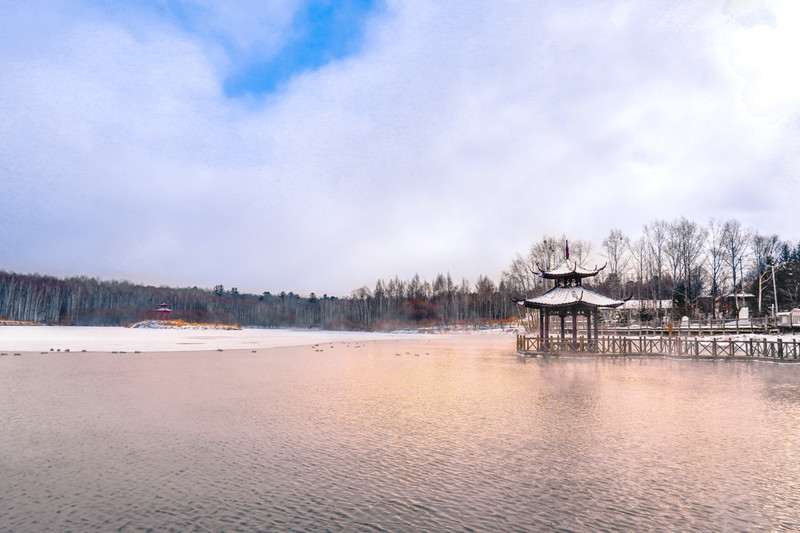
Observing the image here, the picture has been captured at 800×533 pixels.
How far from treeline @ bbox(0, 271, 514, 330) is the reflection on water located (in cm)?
9551

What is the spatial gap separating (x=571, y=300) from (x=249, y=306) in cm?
14612

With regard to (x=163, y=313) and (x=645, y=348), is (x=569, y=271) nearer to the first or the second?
(x=645, y=348)

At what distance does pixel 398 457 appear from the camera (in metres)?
9.16

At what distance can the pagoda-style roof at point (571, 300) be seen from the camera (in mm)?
34406

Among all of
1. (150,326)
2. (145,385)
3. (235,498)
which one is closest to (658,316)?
(145,385)

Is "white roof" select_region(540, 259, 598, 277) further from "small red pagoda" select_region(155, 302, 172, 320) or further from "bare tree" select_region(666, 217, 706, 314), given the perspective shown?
"small red pagoda" select_region(155, 302, 172, 320)

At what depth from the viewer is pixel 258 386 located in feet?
61.4

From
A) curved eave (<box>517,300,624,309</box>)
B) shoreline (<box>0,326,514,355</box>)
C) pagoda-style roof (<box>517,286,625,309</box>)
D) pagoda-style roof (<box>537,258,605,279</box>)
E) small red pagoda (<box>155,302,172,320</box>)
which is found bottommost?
shoreline (<box>0,326,514,355</box>)

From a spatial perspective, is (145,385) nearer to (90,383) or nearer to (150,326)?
(90,383)

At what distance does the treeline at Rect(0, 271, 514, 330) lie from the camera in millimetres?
115250

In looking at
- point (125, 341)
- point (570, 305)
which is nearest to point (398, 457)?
point (570, 305)

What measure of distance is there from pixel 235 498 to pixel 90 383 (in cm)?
1583

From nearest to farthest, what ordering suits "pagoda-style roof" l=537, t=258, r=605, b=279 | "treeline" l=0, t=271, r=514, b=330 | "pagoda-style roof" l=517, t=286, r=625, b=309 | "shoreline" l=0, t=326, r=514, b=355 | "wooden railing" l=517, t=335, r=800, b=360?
"wooden railing" l=517, t=335, r=800, b=360, "pagoda-style roof" l=517, t=286, r=625, b=309, "pagoda-style roof" l=537, t=258, r=605, b=279, "shoreline" l=0, t=326, r=514, b=355, "treeline" l=0, t=271, r=514, b=330

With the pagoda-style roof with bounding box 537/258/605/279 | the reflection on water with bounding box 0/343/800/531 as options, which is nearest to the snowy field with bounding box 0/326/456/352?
the reflection on water with bounding box 0/343/800/531
